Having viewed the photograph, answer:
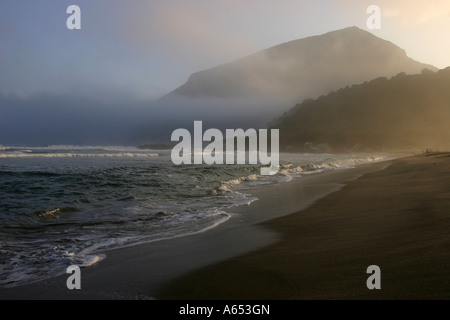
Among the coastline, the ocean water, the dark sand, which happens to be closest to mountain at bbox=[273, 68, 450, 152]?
the ocean water

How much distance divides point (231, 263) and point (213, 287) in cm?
74

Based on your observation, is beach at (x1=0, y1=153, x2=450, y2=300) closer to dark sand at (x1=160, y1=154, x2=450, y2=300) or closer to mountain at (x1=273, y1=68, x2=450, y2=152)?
dark sand at (x1=160, y1=154, x2=450, y2=300)

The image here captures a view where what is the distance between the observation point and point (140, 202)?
9.15 metres

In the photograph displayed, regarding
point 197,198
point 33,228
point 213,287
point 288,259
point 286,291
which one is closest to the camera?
point 286,291

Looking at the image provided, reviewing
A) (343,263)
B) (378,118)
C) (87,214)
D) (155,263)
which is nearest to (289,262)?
(343,263)

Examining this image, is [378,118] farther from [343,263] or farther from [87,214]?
[343,263]

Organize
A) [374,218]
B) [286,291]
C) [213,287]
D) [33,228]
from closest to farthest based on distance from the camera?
[286,291] → [213,287] → [374,218] → [33,228]

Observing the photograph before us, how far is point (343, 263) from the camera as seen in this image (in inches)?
141

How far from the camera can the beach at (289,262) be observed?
3.03 meters

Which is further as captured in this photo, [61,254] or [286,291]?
[61,254]

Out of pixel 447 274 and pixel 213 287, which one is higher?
pixel 447 274

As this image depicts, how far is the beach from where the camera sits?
3.03 metres

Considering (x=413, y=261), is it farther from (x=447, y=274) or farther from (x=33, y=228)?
(x=33, y=228)
